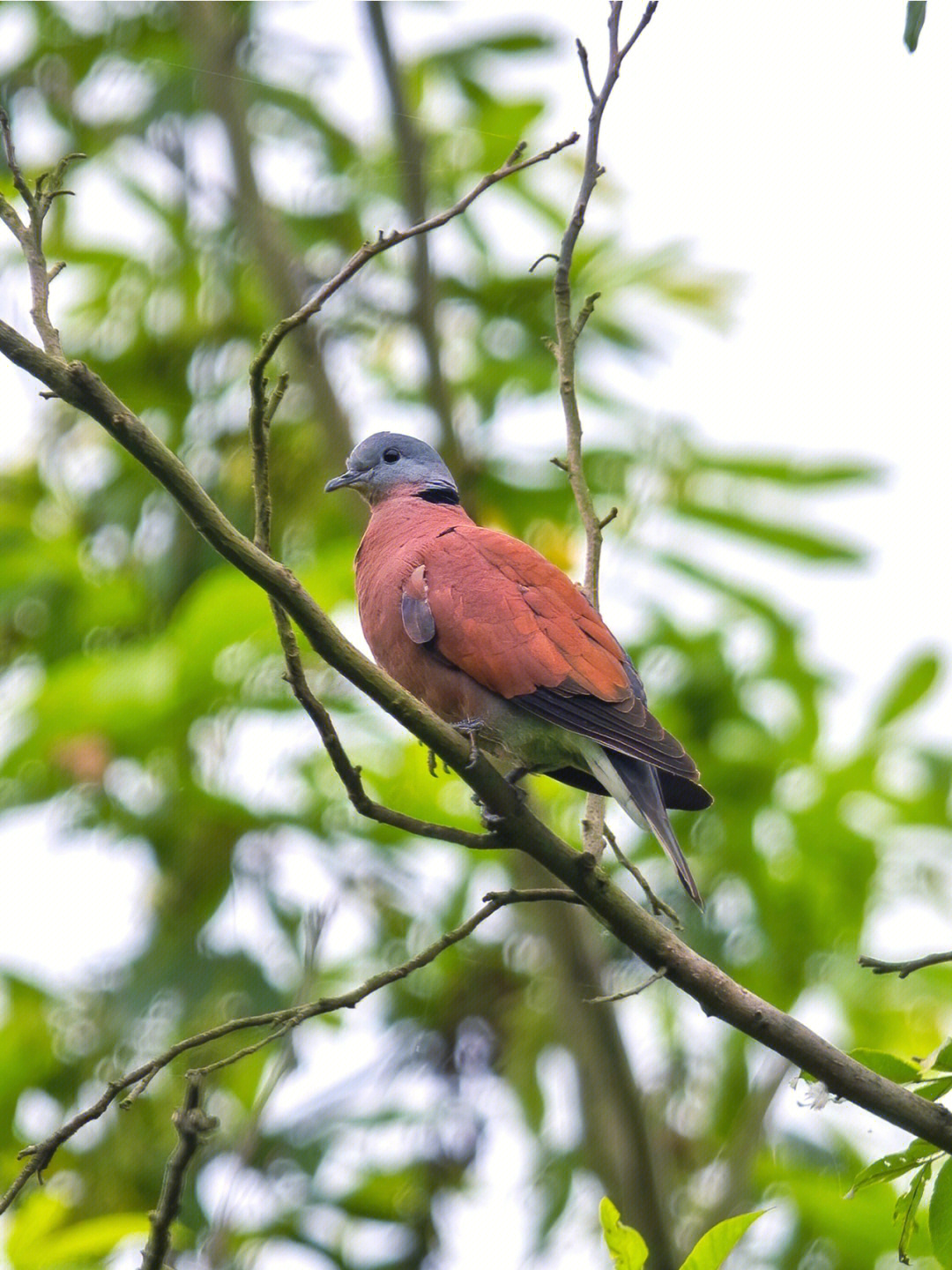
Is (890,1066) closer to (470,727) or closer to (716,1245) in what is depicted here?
(716,1245)

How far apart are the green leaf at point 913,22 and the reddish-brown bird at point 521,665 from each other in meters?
1.37

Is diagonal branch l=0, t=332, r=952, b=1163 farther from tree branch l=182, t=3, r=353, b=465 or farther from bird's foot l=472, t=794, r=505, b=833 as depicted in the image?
tree branch l=182, t=3, r=353, b=465

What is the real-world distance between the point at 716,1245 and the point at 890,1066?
0.34 m

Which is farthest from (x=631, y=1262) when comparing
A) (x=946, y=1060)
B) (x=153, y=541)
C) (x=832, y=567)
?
(x=153, y=541)

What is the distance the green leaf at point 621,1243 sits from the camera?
1.86 meters

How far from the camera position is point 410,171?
504cm

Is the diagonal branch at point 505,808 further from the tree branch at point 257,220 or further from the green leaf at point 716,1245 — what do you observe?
the tree branch at point 257,220

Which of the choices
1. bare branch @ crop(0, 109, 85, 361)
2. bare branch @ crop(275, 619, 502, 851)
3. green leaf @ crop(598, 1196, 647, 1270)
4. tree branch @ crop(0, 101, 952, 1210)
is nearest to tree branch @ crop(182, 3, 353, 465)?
bare branch @ crop(0, 109, 85, 361)

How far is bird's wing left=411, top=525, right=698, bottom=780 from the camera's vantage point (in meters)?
2.90

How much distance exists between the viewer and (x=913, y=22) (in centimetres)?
185

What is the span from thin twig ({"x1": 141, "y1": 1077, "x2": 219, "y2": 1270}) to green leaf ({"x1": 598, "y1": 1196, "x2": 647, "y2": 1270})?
1.65 feet

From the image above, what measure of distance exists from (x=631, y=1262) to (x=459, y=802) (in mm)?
2839

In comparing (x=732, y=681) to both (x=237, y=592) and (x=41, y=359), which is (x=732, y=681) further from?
(x=41, y=359)

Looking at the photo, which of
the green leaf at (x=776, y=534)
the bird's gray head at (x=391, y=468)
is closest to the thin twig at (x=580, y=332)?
the bird's gray head at (x=391, y=468)
